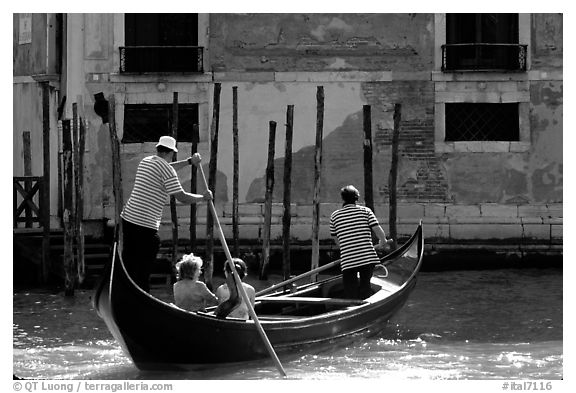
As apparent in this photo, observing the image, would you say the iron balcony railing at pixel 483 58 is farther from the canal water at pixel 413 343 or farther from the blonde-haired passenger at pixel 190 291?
the blonde-haired passenger at pixel 190 291

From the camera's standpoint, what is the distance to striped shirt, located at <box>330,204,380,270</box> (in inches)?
308

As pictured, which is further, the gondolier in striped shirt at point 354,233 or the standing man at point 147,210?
the gondolier in striped shirt at point 354,233

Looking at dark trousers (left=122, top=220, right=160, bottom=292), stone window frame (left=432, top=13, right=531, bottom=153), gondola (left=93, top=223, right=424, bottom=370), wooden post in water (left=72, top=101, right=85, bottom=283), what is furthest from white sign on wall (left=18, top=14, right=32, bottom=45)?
dark trousers (left=122, top=220, right=160, bottom=292)

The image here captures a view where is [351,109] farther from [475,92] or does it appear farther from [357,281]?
[357,281]

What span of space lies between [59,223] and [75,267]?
1385 mm

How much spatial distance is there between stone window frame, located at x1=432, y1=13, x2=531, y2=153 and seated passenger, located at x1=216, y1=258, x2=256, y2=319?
517 centimetres

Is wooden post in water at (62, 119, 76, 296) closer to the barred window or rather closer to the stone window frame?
the stone window frame

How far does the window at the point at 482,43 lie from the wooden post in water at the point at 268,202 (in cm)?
206

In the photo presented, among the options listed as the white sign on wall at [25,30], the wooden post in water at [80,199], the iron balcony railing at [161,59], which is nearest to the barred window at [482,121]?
the iron balcony railing at [161,59]

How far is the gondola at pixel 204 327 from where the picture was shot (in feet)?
21.7

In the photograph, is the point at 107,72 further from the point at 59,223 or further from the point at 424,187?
the point at 424,187

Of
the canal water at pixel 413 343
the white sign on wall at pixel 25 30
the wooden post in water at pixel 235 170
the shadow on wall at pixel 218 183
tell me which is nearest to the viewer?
the canal water at pixel 413 343

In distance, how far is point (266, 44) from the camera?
11.9m
